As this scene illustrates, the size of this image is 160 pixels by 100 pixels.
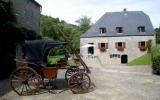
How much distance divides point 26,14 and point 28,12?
0.69m

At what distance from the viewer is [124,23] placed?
44.4 metres

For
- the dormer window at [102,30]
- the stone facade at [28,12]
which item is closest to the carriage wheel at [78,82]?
the stone facade at [28,12]

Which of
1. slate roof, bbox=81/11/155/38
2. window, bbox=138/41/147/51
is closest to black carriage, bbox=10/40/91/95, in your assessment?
window, bbox=138/41/147/51

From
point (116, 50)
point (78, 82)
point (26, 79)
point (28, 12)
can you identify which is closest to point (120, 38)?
point (116, 50)

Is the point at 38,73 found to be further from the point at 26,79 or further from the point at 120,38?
the point at 120,38

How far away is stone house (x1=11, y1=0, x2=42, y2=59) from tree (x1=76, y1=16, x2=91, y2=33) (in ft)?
166

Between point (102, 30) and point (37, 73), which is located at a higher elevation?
point (102, 30)

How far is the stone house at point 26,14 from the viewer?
21.3 m

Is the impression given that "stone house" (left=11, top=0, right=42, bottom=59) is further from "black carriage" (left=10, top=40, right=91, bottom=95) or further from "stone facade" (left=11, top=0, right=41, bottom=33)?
"black carriage" (left=10, top=40, right=91, bottom=95)

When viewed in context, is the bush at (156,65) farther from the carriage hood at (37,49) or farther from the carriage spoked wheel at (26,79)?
the carriage spoked wheel at (26,79)

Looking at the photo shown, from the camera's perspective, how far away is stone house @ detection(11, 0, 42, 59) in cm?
2126

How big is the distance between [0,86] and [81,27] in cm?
6571

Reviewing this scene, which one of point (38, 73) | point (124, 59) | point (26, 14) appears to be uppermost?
point (26, 14)

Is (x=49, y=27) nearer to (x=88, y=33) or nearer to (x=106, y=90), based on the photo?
(x=88, y=33)
